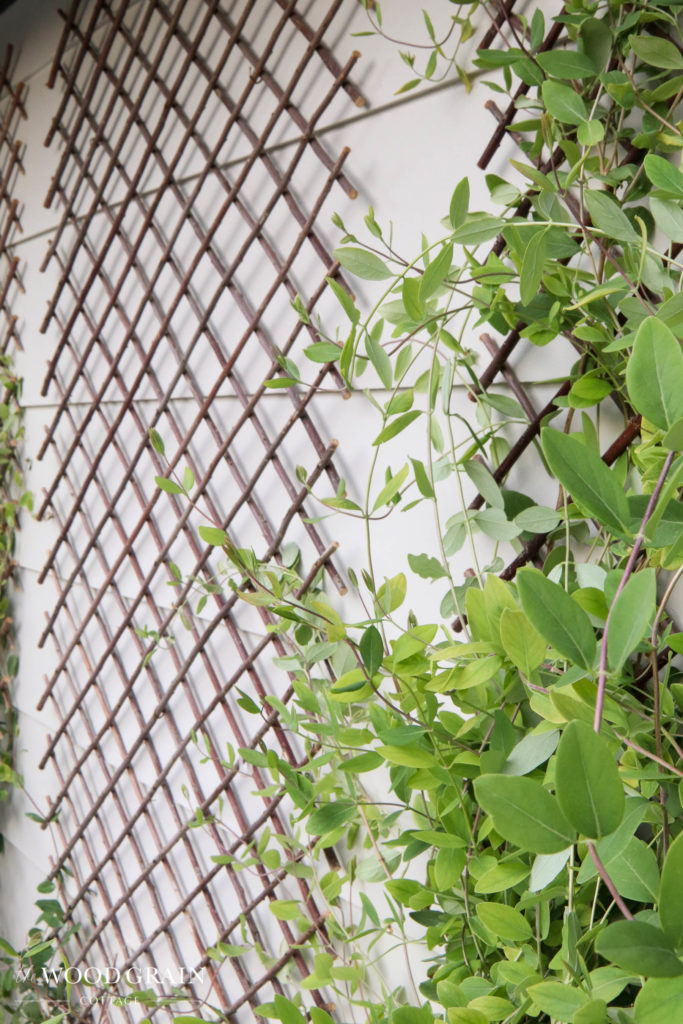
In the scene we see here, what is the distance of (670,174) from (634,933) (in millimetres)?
579

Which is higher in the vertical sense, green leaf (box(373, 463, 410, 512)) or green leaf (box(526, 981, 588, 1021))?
green leaf (box(373, 463, 410, 512))

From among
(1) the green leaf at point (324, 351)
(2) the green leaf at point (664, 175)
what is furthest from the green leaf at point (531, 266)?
(1) the green leaf at point (324, 351)

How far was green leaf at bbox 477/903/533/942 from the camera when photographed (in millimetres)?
684

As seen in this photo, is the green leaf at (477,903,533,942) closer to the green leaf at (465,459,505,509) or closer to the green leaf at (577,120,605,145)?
the green leaf at (465,459,505,509)

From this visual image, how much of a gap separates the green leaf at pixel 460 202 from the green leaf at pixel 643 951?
56 cm

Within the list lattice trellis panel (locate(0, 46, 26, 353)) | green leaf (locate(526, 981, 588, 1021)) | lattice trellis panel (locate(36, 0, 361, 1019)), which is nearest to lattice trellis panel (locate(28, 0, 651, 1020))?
lattice trellis panel (locate(36, 0, 361, 1019))

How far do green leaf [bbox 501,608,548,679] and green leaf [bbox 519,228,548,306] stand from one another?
10.2 inches

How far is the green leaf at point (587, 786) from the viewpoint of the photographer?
32 cm

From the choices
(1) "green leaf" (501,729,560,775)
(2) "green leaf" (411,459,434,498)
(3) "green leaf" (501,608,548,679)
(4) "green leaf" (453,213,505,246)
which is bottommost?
(1) "green leaf" (501,729,560,775)

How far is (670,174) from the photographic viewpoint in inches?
26.0

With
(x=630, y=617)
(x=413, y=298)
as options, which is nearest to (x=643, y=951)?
(x=630, y=617)

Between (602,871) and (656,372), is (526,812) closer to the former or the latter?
(602,871)

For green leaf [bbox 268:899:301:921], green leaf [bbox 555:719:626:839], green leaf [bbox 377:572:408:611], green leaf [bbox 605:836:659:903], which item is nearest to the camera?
green leaf [bbox 555:719:626:839]

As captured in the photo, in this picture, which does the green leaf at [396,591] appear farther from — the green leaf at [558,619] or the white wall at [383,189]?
the green leaf at [558,619]
